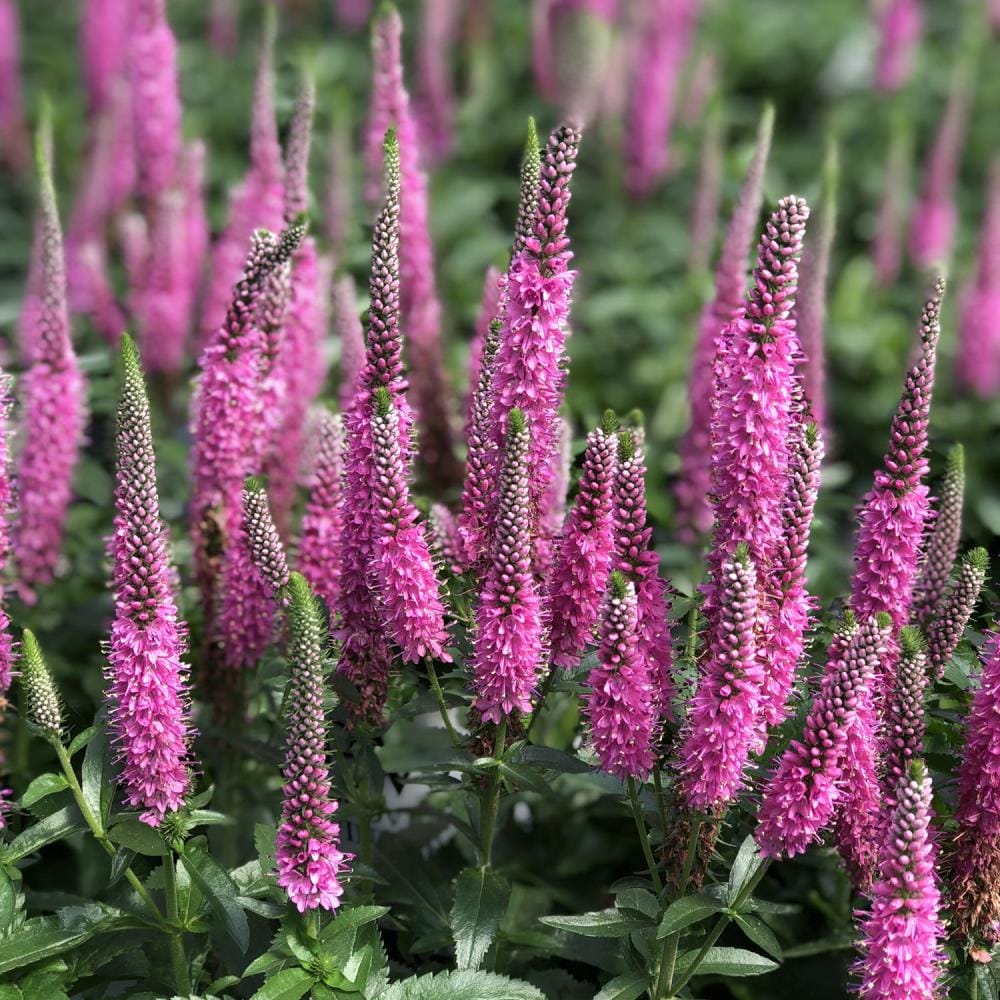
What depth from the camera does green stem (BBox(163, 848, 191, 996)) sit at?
3271 millimetres

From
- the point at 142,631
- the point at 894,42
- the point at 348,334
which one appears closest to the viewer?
the point at 142,631

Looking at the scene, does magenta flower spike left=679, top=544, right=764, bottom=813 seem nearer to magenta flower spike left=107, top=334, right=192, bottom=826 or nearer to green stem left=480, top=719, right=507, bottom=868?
green stem left=480, top=719, right=507, bottom=868

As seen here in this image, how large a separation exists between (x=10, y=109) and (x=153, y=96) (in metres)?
3.15

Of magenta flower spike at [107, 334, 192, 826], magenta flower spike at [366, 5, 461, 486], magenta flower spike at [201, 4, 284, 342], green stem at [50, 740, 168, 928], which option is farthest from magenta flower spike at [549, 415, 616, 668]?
magenta flower spike at [201, 4, 284, 342]

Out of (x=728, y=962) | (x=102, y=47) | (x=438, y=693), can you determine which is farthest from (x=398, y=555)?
(x=102, y=47)

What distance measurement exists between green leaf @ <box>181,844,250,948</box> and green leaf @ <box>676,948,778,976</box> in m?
1.03

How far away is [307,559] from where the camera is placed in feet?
13.1

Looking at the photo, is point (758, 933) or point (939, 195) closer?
point (758, 933)

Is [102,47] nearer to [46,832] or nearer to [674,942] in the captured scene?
[46,832]

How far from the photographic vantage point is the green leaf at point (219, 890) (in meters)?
3.22

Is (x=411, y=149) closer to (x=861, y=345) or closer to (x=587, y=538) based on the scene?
(x=587, y=538)

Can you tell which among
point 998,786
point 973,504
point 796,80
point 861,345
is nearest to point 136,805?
point 998,786

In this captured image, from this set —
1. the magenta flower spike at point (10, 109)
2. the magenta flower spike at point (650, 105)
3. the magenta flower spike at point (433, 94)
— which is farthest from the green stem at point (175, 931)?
the magenta flower spike at point (10, 109)

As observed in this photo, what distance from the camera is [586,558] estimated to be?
3158 millimetres
